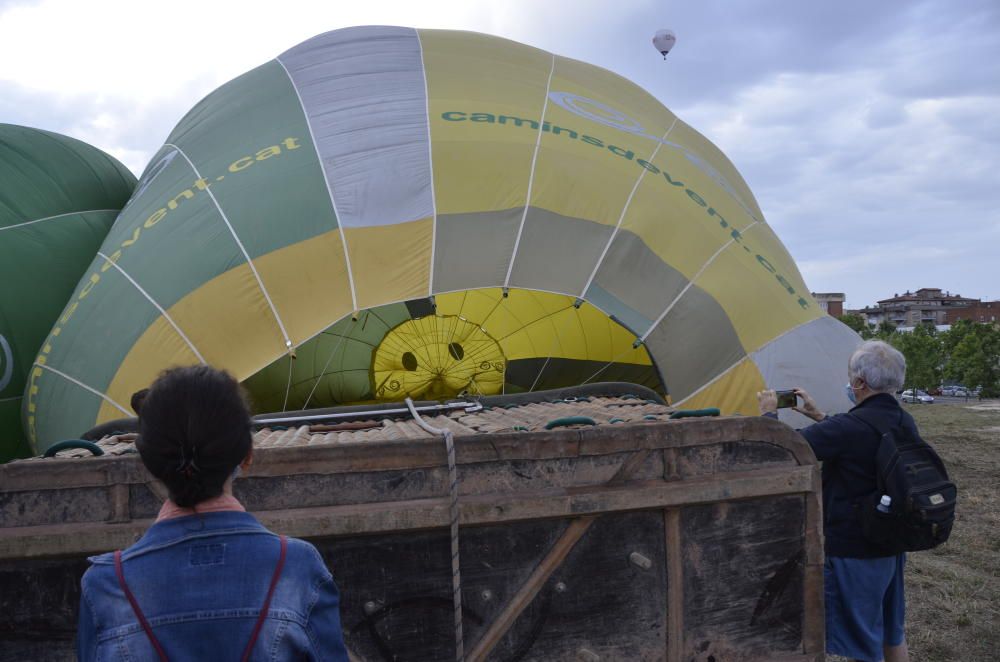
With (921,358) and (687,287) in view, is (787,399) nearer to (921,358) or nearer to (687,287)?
(687,287)

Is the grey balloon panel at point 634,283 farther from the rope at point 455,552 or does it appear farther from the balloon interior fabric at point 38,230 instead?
the balloon interior fabric at point 38,230

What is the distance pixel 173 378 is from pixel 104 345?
13.9ft

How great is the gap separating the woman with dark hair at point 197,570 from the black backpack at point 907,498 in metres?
2.32

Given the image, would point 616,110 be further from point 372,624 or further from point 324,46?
point 372,624

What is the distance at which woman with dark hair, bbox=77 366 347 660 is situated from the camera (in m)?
1.32

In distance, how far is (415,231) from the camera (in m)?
5.19

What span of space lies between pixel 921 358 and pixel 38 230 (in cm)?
4046

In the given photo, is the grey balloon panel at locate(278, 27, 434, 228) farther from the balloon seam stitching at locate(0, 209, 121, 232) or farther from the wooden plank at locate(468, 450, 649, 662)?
the wooden plank at locate(468, 450, 649, 662)

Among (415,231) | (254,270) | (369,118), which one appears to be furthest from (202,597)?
(369,118)

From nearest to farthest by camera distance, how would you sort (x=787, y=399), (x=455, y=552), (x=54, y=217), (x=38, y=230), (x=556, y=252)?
(x=455, y=552) → (x=787, y=399) → (x=556, y=252) → (x=38, y=230) → (x=54, y=217)

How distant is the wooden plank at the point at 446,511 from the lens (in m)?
1.96

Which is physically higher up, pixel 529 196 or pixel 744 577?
pixel 529 196

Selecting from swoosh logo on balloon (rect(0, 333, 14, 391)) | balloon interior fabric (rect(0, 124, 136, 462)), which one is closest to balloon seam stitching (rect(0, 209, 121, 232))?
balloon interior fabric (rect(0, 124, 136, 462))

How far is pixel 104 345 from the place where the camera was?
16.8ft
